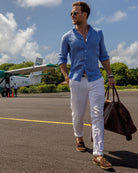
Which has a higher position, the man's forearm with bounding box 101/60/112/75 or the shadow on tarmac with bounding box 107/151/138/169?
the man's forearm with bounding box 101/60/112/75

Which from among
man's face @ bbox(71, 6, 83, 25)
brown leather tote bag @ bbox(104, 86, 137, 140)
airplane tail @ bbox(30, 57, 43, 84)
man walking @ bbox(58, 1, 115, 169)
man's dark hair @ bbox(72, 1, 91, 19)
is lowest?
brown leather tote bag @ bbox(104, 86, 137, 140)

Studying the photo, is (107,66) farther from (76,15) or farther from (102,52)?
(76,15)

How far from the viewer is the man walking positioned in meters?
2.62

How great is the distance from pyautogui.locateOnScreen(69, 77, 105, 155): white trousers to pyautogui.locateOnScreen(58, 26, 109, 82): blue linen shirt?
0.28 feet

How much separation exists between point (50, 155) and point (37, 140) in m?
0.89

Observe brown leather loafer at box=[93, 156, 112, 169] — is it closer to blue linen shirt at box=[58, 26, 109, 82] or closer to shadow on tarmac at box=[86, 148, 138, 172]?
shadow on tarmac at box=[86, 148, 138, 172]

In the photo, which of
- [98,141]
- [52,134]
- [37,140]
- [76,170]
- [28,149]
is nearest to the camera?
[76,170]

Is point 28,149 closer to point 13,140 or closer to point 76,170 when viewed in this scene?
point 13,140

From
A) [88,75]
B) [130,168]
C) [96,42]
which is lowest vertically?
[130,168]

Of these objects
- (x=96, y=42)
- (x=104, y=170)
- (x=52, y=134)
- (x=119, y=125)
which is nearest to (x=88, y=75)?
(x=96, y=42)

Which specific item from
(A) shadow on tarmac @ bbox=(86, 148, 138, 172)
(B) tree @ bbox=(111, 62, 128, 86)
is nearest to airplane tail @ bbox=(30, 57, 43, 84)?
(A) shadow on tarmac @ bbox=(86, 148, 138, 172)

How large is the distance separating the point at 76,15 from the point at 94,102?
1233 millimetres

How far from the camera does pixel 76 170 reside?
7.60 ft

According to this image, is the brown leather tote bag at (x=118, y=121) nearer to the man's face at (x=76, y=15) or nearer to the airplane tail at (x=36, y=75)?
the man's face at (x=76, y=15)
